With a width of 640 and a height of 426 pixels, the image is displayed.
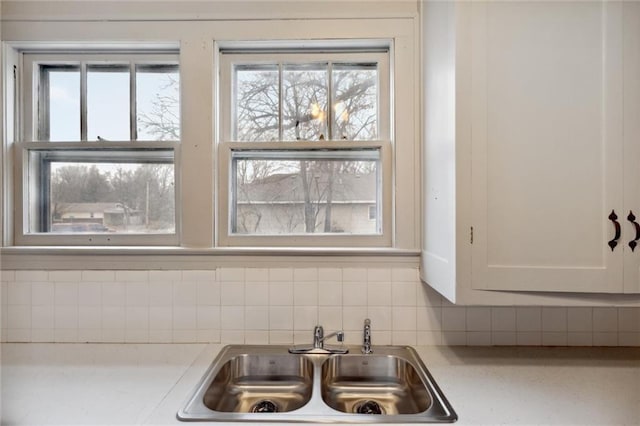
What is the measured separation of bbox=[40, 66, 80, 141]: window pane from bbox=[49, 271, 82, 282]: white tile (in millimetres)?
604

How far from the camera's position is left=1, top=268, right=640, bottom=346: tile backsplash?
133 centimetres

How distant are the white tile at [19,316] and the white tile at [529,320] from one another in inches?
→ 79.9

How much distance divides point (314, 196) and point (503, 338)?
0.98 metres

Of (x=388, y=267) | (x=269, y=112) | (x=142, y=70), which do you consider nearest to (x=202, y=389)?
(x=388, y=267)

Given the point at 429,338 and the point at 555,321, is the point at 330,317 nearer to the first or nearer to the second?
the point at 429,338

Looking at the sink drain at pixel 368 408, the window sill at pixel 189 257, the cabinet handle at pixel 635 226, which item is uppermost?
the cabinet handle at pixel 635 226

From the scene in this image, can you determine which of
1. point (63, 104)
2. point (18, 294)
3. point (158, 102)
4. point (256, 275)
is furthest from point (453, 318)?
point (63, 104)

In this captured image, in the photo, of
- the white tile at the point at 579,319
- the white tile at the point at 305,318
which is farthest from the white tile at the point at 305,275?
the white tile at the point at 579,319

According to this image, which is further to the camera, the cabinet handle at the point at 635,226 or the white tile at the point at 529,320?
the white tile at the point at 529,320

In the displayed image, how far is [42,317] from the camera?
4.54 ft

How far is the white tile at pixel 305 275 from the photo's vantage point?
1.37m

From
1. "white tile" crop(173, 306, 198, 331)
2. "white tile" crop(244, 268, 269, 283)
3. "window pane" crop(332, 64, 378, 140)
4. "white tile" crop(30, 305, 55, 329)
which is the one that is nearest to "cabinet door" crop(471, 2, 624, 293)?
"window pane" crop(332, 64, 378, 140)

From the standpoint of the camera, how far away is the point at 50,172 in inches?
58.9

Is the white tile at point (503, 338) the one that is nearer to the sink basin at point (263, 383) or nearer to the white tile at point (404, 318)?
the white tile at point (404, 318)
